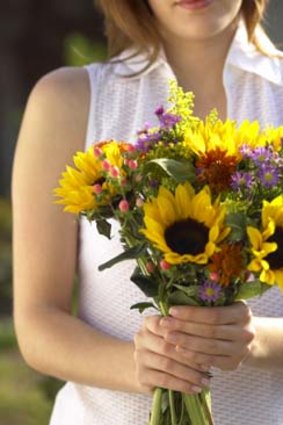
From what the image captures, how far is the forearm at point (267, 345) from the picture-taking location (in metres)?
2.75

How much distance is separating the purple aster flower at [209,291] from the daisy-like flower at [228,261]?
41mm

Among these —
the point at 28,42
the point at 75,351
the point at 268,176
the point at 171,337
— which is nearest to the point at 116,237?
the point at 75,351

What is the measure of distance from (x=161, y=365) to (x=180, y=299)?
158 millimetres

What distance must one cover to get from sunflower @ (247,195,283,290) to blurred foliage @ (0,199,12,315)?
16.1ft

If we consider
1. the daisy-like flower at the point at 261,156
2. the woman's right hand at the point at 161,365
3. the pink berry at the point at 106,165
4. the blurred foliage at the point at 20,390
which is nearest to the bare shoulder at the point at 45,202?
the woman's right hand at the point at 161,365

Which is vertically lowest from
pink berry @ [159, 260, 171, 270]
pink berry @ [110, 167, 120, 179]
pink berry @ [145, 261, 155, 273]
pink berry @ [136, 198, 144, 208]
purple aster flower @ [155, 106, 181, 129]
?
pink berry @ [145, 261, 155, 273]

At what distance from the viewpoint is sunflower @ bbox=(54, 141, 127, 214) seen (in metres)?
2.39

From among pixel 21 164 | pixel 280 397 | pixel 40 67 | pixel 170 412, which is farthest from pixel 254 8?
pixel 40 67

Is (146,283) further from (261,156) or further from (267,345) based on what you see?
(267,345)

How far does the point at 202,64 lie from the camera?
127 inches

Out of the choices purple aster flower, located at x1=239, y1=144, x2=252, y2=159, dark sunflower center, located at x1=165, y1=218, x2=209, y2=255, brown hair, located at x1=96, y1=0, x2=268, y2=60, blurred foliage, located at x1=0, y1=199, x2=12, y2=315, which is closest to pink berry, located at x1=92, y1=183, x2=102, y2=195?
dark sunflower center, located at x1=165, y1=218, x2=209, y2=255

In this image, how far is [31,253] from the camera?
305 cm

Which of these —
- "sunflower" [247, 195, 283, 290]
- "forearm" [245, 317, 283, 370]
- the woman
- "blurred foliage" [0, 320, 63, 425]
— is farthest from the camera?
"blurred foliage" [0, 320, 63, 425]

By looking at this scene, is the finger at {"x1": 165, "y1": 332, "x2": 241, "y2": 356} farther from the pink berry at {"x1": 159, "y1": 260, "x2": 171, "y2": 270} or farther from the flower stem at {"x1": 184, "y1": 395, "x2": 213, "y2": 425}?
the pink berry at {"x1": 159, "y1": 260, "x2": 171, "y2": 270}
